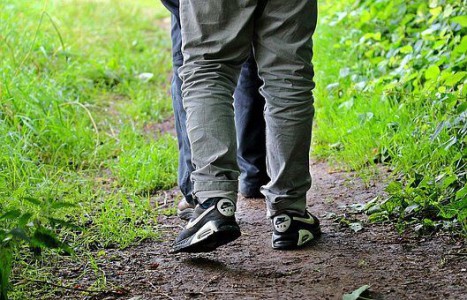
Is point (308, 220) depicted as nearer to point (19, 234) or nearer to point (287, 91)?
point (287, 91)

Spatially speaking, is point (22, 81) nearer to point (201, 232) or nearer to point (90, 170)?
point (90, 170)

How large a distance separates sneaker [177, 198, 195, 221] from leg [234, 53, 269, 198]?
329 millimetres

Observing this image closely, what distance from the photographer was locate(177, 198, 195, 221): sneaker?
11.7 ft

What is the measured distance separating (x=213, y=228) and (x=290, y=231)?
402 mm

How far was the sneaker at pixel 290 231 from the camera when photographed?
3.07m

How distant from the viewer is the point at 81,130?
476 cm

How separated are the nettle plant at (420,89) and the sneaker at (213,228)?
0.79 m

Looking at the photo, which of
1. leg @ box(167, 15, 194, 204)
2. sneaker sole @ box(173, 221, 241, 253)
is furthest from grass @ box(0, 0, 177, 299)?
sneaker sole @ box(173, 221, 241, 253)

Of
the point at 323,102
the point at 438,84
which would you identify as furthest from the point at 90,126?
the point at 438,84

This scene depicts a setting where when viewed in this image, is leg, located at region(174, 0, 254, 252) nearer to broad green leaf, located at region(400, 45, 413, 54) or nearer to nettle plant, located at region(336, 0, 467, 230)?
nettle plant, located at region(336, 0, 467, 230)

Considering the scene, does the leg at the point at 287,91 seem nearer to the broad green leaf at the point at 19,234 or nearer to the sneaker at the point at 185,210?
the sneaker at the point at 185,210

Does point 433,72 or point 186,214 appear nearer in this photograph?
point 186,214

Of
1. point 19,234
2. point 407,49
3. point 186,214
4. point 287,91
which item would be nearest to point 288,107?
point 287,91

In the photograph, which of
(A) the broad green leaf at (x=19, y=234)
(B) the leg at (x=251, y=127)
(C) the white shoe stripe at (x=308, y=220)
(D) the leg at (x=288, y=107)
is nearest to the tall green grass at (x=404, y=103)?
(C) the white shoe stripe at (x=308, y=220)
